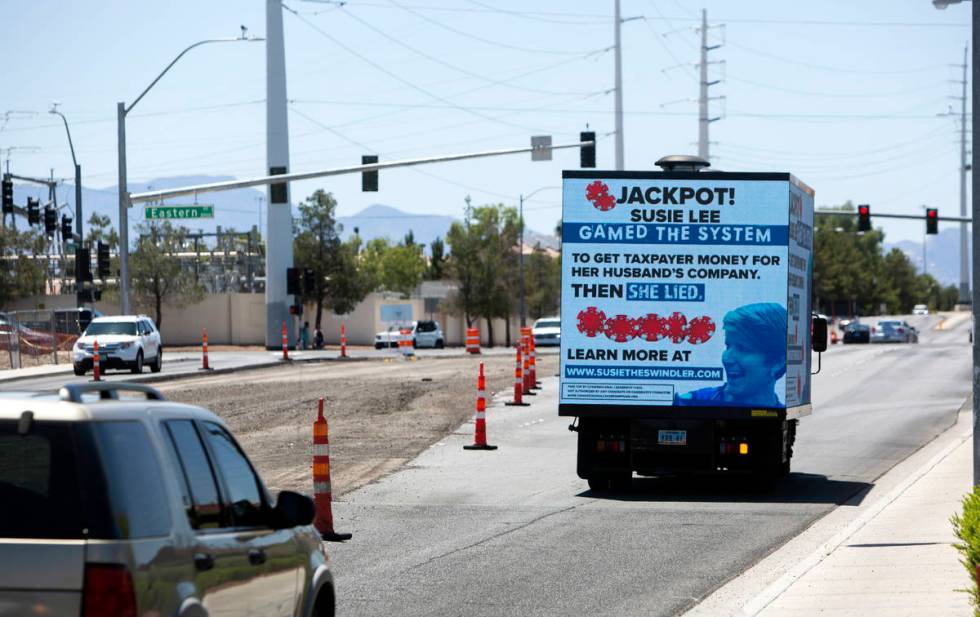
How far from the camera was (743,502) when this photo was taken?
677 inches

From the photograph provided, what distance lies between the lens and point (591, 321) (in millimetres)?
17859

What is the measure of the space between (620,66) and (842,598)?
2347 inches

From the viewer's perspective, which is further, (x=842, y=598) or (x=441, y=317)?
(x=441, y=317)

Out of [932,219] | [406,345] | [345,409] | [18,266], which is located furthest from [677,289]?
[18,266]

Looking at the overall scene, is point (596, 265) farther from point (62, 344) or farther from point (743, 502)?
point (62, 344)

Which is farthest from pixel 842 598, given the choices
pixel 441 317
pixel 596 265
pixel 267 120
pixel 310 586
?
pixel 441 317

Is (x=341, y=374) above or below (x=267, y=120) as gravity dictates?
below

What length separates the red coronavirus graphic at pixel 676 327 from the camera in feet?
58.2

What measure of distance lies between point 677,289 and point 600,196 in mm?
1375

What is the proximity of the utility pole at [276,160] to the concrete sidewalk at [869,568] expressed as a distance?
58.1 meters

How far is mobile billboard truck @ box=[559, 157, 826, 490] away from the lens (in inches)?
693

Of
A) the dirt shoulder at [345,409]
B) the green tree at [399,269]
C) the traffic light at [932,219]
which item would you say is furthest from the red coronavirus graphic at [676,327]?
the green tree at [399,269]

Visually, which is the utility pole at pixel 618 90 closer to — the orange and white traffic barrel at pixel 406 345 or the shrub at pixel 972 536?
the orange and white traffic barrel at pixel 406 345

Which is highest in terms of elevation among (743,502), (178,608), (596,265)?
(596,265)
